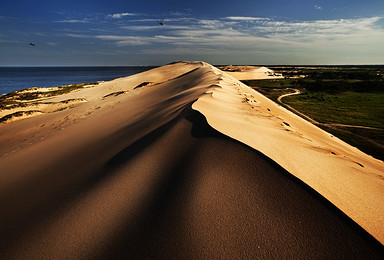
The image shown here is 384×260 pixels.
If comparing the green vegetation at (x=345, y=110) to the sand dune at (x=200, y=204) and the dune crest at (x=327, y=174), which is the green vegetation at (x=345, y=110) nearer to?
the dune crest at (x=327, y=174)

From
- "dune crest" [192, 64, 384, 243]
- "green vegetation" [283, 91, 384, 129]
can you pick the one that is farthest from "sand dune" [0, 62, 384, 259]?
"green vegetation" [283, 91, 384, 129]

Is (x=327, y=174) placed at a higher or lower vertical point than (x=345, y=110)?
higher

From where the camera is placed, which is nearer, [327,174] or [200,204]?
[200,204]

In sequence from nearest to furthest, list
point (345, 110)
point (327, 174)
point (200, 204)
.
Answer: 1. point (200, 204)
2. point (327, 174)
3. point (345, 110)

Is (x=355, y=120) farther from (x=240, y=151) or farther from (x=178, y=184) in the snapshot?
(x=178, y=184)

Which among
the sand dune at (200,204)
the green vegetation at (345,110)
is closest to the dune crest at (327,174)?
the sand dune at (200,204)

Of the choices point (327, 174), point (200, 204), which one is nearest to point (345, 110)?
point (327, 174)

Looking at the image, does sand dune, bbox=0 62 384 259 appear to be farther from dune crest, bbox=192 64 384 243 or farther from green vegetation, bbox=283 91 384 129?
green vegetation, bbox=283 91 384 129

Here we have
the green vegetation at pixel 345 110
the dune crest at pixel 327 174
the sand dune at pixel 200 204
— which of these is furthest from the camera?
the green vegetation at pixel 345 110

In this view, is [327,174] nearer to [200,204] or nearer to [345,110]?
Result: [200,204]

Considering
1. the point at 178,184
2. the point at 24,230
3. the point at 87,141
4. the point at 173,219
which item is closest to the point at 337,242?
the point at 173,219

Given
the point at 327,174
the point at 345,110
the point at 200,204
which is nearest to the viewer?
the point at 200,204
